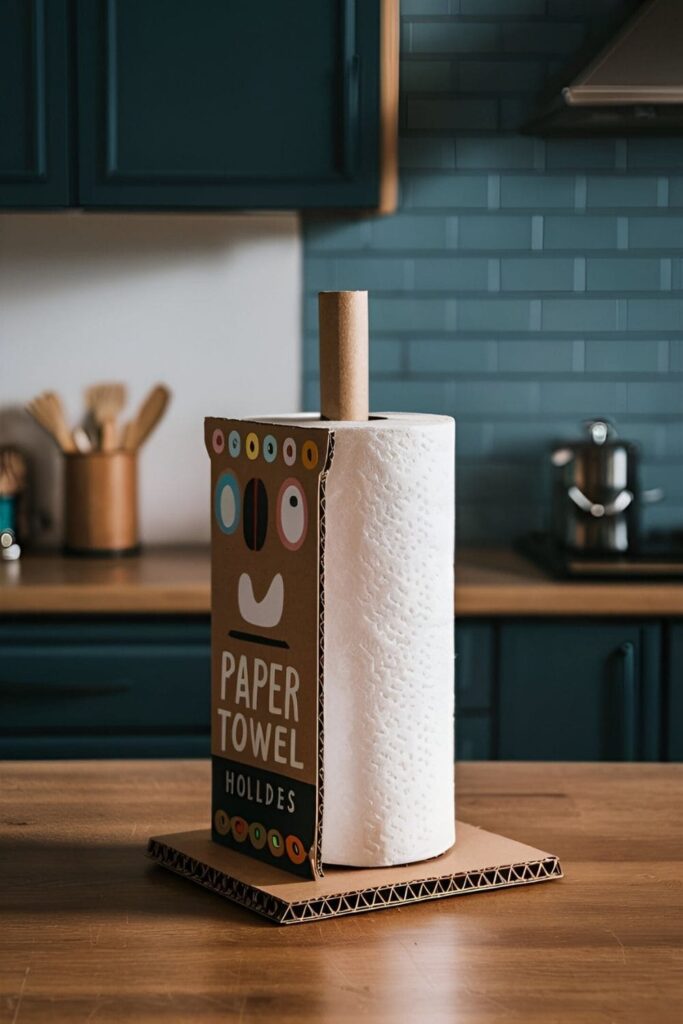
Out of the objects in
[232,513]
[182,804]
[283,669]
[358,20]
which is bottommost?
[182,804]

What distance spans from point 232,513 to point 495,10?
8.09 feet

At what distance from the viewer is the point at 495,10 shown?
126 inches

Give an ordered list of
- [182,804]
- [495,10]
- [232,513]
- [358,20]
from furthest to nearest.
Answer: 1. [495,10]
2. [358,20]
3. [182,804]
4. [232,513]

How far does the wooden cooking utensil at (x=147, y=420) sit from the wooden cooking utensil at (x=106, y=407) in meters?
0.04

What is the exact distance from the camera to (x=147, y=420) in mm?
3217

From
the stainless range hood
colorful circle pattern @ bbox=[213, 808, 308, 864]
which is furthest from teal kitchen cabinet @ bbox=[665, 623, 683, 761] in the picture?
colorful circle pattern @ bbox=[213, 808, 308, 864]

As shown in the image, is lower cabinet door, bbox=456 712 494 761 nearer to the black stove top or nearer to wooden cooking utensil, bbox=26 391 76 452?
the black stove top

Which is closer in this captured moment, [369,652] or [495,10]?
[369,652]

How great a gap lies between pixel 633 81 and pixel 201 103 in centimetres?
88

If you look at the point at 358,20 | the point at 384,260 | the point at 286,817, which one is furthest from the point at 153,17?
the point at 286,817

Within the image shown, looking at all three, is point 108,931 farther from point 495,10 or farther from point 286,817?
point 495,10

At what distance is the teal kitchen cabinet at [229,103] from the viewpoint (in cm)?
288

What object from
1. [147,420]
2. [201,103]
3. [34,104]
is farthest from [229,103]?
[147,420]

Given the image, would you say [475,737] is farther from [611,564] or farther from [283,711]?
[283,711]
